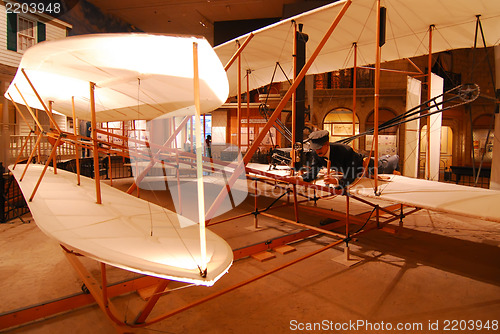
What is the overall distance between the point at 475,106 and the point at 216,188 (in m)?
13.2

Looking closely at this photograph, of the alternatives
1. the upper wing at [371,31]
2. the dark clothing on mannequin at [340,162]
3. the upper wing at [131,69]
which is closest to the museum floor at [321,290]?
the dark clothing on mannequin at [340,162]

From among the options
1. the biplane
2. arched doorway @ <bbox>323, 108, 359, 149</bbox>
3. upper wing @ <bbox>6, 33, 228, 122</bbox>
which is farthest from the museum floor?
arched doorway @ <bbox>323, 108, 359, 149</bbox>

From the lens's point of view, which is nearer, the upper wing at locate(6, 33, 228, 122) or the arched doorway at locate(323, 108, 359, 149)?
the upper wing at locate(6, 33, 228, 122)

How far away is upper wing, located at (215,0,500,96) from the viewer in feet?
11.6

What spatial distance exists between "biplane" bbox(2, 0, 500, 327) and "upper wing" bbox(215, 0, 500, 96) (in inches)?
0.9

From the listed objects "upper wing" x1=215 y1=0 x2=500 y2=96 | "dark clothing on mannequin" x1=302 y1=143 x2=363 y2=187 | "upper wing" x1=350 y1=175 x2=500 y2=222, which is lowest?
"upper wing" x1=350 y1=175 x2=500 y2=222

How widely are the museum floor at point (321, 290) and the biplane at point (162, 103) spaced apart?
34 centimetres

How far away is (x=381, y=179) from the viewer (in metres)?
3.81

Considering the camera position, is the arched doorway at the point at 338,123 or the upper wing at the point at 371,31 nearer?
the upper wing at the point at 371,31

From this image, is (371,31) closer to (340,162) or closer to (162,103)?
(340,162)

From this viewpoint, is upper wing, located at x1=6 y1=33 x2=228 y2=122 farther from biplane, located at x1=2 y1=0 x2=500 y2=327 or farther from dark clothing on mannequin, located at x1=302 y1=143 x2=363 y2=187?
dark clothing on mannequin, located at x1=302 y1=143 x2=363 y2=187

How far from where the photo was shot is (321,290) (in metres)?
2.91

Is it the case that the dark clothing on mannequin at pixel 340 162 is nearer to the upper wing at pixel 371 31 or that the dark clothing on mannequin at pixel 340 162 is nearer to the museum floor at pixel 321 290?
the museum floor at pixel 321 290

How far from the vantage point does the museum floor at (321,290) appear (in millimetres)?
2354
